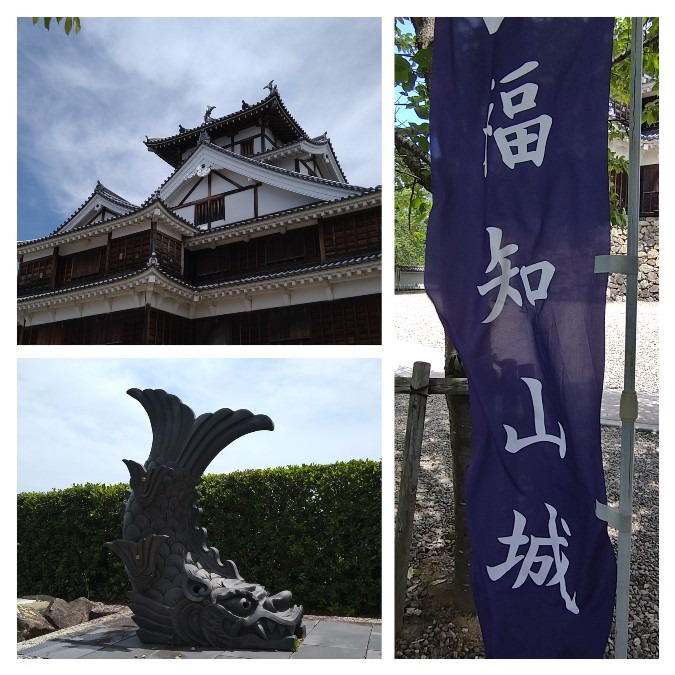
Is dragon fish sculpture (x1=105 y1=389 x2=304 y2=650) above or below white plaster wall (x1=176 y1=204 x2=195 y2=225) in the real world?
below

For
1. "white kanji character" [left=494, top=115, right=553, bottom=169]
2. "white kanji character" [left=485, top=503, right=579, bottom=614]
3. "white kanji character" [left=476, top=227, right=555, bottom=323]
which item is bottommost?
"white kanji character" [left=485, top=503, right=579, bottom=614]

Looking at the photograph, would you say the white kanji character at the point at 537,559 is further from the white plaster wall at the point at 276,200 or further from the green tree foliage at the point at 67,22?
the green tree foliage at the point at 67,22

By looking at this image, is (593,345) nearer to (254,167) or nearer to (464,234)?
(464,234)

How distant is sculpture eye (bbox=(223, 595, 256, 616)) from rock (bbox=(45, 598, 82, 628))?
1.95 metres

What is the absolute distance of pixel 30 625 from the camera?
12.0ft

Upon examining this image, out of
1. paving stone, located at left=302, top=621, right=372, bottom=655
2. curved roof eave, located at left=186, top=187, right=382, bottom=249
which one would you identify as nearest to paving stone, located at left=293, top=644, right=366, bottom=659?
paving stone, located at left=302, top=621, right=372, bottom=655

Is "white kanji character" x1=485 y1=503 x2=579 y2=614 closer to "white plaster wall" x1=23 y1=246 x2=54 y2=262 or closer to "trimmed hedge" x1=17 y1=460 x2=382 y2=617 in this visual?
"trimmed hedge" x1=17 y1=460 x2=382 y2=617

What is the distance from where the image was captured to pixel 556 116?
1.86 m

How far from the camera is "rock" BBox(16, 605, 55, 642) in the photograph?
3.57 metres

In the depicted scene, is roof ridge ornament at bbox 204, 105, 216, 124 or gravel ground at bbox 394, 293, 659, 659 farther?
roof ridge ornament at bbox 204, 105, 216, 124

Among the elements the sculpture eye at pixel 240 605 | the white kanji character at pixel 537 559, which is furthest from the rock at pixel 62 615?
the white kanji character at pixel 537 559

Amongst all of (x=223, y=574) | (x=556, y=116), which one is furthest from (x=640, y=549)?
(x=556, y=116)

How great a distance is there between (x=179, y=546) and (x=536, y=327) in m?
2.26

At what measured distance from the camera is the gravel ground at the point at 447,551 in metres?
2.65
